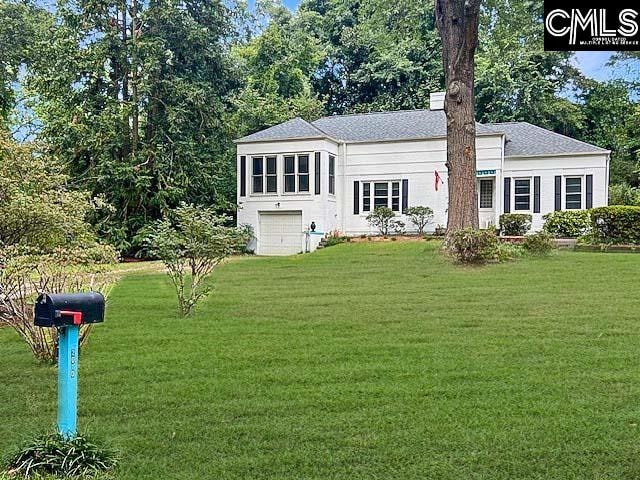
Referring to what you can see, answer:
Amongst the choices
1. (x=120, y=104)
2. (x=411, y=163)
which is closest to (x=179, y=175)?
(x=120, y=104)

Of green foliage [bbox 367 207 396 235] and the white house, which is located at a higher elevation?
the white house

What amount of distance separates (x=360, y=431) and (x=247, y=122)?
Answer: 26.2 m

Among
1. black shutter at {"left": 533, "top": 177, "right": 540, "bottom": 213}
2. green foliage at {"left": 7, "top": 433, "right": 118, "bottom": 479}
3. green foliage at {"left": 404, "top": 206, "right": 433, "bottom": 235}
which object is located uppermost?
black shutter at {"left": 533, "top": 177, "right": 540, "bottom": 213}

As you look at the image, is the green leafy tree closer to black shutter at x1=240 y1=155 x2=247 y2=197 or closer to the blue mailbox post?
black shutter at x1=240 y1=155 x2=247 y2=197

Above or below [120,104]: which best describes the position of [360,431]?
below

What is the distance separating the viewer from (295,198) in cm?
2322

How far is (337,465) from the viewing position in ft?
11.1

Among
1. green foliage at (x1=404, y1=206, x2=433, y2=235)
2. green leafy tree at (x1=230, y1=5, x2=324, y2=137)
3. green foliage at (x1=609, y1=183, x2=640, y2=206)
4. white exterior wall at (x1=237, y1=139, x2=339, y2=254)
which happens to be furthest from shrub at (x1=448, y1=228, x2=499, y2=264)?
green leafy tree at (x1=230, y1=5, x2=324, y2=137)

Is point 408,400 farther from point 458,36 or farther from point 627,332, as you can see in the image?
point 458,36

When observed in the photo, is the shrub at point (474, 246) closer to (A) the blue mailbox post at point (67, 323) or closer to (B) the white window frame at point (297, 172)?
(B) the white window frame at point (297, 172)

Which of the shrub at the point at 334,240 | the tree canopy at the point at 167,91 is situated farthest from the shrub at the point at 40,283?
the shrub at the point at 334,240

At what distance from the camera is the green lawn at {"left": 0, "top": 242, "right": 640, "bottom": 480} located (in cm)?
347

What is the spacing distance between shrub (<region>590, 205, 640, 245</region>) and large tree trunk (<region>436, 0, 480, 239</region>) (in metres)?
4.07

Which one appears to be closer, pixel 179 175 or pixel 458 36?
pixel 458 36
